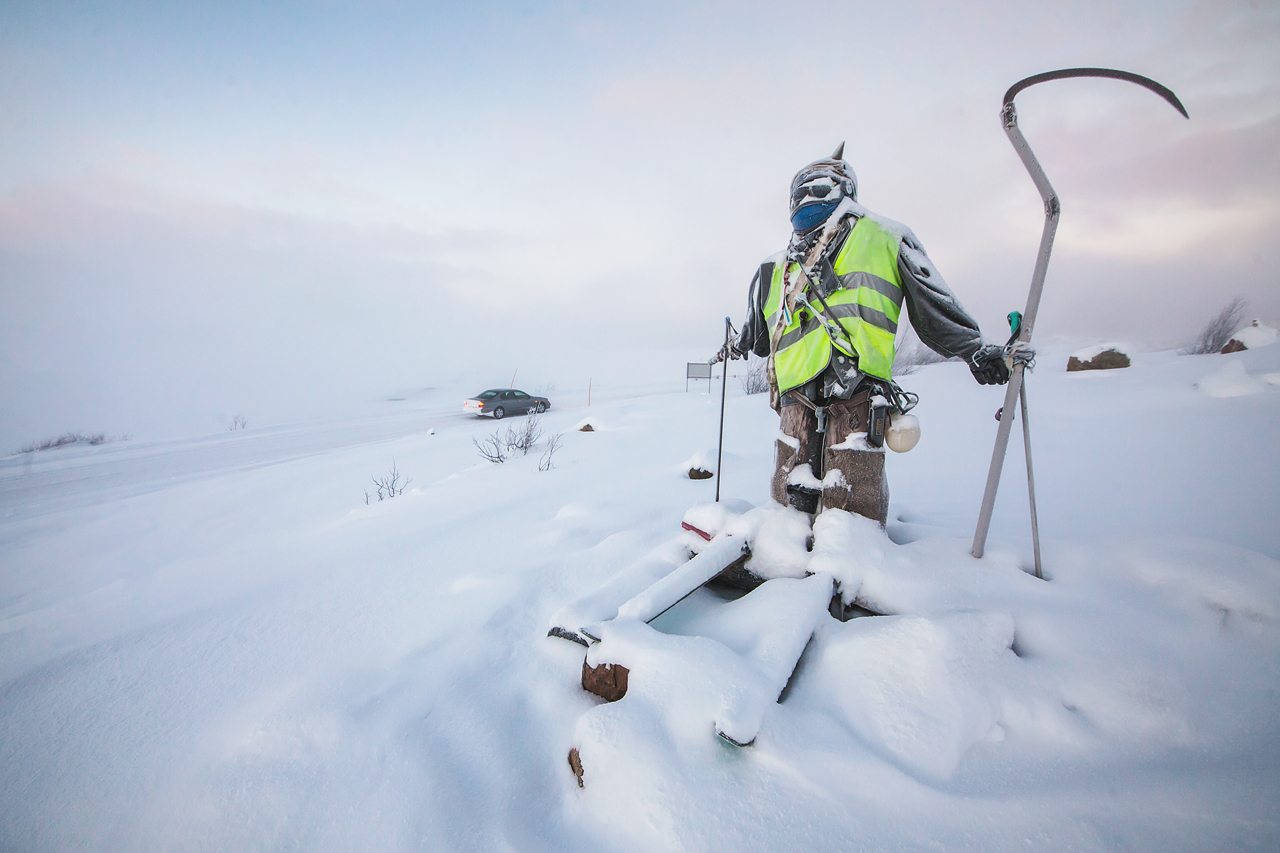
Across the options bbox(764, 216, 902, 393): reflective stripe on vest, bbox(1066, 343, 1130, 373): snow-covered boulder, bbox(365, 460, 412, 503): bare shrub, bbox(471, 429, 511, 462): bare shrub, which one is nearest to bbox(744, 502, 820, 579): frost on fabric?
bbox(764, 216, 902, 393): reflective stripe on vest

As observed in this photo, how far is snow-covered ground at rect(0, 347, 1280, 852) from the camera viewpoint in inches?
41.1

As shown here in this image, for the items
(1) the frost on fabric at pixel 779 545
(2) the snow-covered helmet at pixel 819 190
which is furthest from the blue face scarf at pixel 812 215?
(1) the frost on fabric at pixel 779 545

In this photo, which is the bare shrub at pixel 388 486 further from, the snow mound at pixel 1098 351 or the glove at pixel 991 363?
the snow mound at pixel 1098 351

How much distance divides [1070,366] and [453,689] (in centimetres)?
1080

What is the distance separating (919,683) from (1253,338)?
8882 millimetres

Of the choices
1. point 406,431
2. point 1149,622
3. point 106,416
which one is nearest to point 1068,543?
point 1149,622

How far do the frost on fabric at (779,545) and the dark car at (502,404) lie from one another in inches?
471

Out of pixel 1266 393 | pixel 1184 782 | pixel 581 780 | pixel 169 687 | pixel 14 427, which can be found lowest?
pixel 14 427

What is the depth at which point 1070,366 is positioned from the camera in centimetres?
805

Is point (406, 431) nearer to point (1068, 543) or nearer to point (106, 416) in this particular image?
point (1068, 543)

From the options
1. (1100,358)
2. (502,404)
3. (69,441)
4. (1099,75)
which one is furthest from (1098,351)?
(69,441)

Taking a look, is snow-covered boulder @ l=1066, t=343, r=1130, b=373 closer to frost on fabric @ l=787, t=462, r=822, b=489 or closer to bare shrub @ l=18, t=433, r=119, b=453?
frost on fabric @ l=787, t=462, r=822, b=489

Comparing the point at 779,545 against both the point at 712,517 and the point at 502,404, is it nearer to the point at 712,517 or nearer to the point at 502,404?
the point at 712,517

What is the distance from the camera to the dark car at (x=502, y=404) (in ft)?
Result: 45.7
